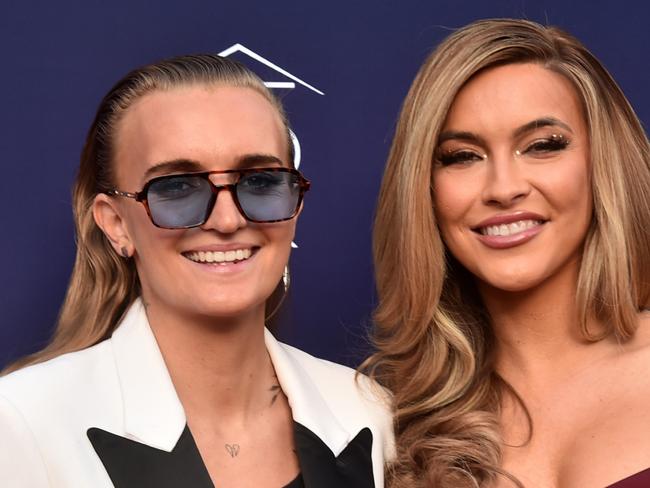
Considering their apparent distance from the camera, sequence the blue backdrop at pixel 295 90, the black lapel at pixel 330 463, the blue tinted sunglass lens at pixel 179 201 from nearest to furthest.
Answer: the blue tinted sunglass lens at pixel 179 201 → the black lapel at pixel 330 463 → the blue backdrop at pixel 295 90

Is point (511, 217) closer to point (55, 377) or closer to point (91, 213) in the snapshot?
point (91, 213)

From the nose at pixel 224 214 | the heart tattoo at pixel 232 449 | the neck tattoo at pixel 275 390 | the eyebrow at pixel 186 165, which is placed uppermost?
the eyebrow at pixel 186 165

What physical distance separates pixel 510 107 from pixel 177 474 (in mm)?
1156

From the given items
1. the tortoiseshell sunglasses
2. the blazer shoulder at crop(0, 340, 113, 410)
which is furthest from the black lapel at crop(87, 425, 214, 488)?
the tortoiseshell sunglasses

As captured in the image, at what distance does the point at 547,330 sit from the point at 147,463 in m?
1.07

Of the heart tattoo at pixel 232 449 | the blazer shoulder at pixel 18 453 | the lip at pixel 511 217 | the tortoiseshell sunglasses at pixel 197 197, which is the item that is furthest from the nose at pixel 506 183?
the blazer shoulder at pixel 18 453

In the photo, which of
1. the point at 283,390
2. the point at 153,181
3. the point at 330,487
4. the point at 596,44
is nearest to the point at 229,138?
the point at 153,181

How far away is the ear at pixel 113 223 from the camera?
2586 mm

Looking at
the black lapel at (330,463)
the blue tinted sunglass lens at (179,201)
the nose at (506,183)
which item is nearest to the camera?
the blue tinted sunglass lens at (179,201)

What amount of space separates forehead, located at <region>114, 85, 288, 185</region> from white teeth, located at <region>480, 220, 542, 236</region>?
0.54 m

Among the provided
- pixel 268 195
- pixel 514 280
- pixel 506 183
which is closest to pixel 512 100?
pixel 506 183

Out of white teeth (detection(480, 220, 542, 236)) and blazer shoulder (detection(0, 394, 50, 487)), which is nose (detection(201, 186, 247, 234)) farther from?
white teeth (detection(480, 220, 542, 236))

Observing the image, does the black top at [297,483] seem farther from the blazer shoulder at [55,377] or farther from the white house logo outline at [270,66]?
the white house logo outline at [270,66]

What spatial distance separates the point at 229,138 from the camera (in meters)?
2.49
